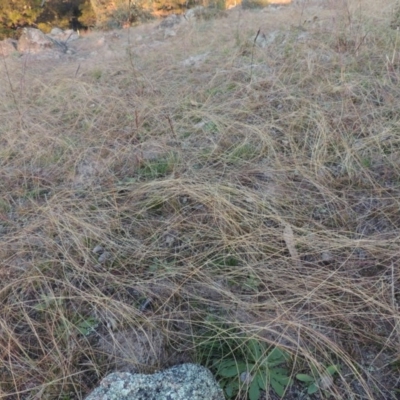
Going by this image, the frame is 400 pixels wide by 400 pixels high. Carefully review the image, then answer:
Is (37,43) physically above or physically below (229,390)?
above

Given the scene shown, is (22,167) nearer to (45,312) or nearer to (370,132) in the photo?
(45,312)

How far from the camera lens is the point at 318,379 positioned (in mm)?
1080

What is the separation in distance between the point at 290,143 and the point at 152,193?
783mm

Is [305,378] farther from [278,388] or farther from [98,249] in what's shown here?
[98,249]

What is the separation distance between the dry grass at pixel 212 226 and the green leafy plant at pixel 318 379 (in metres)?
0.03

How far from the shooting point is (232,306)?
1279mm

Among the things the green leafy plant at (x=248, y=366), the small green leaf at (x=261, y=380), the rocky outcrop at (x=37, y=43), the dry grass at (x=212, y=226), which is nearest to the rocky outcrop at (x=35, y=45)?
the rocky outcrop at (x=37, y=43)

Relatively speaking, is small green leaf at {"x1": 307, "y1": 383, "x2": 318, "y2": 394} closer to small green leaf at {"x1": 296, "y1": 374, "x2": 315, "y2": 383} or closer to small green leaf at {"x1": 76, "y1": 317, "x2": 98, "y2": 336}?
small green leaf at {"x1": 296, "y1": 374, "x2": 315, "y2": 383}

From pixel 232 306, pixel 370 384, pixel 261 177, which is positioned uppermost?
pixel 261 177

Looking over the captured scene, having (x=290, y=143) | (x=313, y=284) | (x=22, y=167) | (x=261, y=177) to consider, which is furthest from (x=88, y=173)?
(x=313, y=284)

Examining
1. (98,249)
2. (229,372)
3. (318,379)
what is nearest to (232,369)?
(229,372)

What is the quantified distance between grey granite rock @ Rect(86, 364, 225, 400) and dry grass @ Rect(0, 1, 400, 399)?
150 millimetres

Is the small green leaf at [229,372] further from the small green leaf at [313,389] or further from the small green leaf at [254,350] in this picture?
the small green leaf at [313,389]

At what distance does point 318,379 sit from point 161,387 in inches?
17.2
